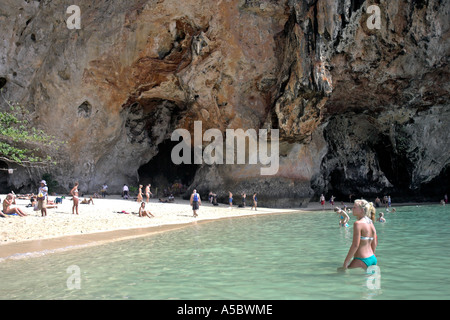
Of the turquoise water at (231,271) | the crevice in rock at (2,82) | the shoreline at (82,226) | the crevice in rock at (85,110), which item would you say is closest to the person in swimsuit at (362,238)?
the turquoise water at (231,271)

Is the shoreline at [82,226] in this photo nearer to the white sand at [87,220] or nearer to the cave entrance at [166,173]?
the white sand at [87,220]

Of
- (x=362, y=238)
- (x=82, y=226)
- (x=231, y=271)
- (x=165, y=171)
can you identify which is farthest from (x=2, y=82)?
(x=362, y=238)

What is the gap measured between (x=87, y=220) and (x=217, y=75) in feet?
45.7

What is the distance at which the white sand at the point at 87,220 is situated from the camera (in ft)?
36.0

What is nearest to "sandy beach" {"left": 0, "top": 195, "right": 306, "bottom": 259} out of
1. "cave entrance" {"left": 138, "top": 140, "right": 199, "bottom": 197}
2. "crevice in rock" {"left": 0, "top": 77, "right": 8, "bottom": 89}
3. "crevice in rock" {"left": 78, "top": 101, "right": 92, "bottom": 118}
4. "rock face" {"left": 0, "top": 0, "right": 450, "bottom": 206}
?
"crevice in rock" {"left": 78, "top": 101, "right": 92, "bottom": 118}

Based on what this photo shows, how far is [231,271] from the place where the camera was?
6.61 metres

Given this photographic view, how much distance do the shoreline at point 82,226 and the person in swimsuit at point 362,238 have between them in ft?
22.4

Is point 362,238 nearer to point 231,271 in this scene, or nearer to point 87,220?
point 231,271

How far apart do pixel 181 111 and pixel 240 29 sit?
735 cm

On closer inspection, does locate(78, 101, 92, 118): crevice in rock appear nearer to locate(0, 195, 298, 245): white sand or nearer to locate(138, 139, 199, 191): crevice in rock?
locate(0, 195, 298, 245): white sand

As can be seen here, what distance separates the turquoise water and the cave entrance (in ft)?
66.1

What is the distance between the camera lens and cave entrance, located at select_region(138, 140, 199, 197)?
1198 inches

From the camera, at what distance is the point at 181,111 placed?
27.7 metres
